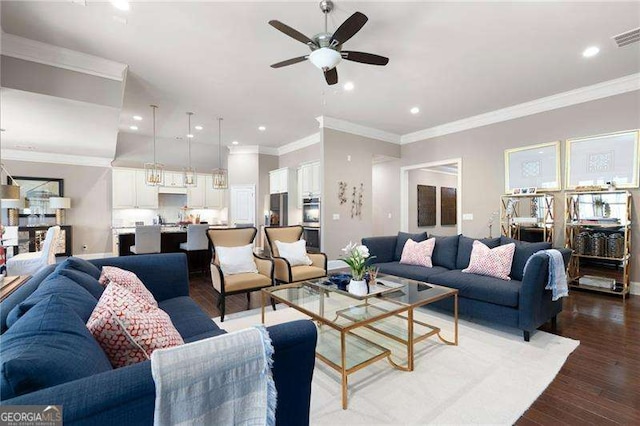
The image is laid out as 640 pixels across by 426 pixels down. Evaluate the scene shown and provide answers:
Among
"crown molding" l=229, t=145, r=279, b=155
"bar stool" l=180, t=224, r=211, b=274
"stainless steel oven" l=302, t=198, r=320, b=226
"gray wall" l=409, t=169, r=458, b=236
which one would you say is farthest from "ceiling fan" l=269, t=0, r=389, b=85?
"crown molding" l=229, t=145, r=279, b=155

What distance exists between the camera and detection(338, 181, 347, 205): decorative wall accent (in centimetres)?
587

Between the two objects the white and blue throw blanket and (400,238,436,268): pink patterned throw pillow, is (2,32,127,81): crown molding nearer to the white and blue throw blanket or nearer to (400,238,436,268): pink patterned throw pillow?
the white and blue throw blanket

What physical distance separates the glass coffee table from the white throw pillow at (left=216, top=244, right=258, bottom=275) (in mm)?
885

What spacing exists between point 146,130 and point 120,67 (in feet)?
10.8

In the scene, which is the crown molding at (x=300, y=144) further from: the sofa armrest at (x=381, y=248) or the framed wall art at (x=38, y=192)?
the framed wall art at (x=38, y=192)

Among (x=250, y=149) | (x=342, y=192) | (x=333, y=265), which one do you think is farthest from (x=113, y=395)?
(x=250, y=149)

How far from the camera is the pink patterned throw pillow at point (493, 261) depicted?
3152mm

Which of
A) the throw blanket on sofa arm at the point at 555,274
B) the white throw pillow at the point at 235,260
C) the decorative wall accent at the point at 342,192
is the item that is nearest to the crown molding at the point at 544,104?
the decorative wall accent at the point at 342,192

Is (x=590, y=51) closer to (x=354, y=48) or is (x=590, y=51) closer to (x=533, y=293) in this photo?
(x=354, y=48)

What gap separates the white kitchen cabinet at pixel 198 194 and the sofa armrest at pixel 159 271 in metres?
7.21

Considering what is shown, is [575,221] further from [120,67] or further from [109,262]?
[120,67]

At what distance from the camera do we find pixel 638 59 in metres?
3.56

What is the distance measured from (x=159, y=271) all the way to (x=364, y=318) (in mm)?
1826

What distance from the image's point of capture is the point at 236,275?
352cm
